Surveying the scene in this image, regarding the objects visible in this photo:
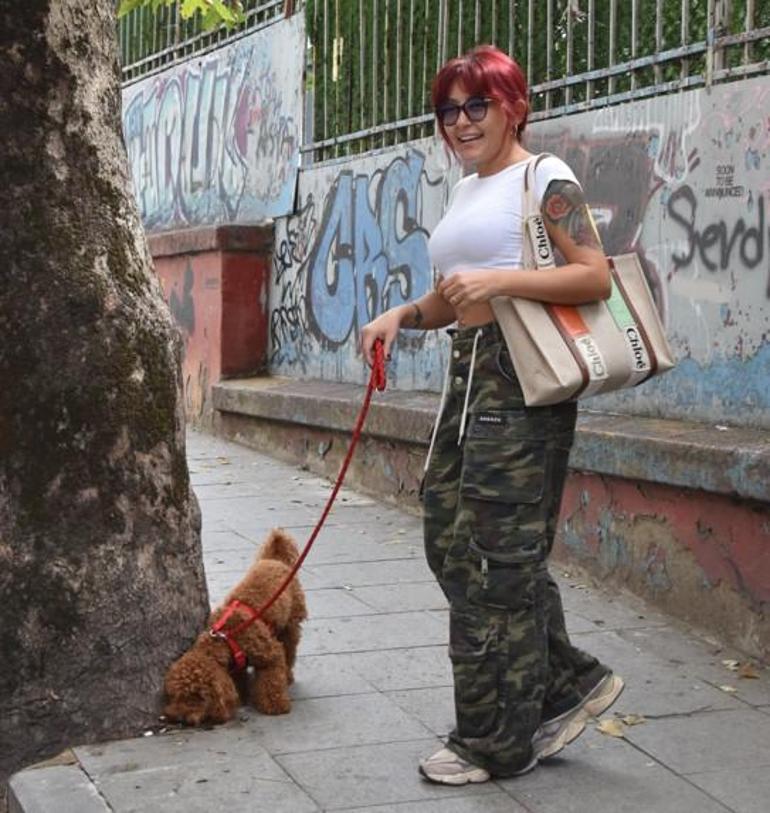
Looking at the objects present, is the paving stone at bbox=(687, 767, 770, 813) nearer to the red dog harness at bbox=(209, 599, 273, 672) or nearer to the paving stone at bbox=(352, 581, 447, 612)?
the red dog harness at bbox=(209, 599, 273, 672)

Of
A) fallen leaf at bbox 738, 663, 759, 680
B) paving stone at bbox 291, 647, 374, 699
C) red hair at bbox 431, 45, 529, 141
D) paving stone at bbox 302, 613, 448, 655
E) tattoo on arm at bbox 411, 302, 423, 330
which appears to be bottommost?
paving stone at bbox 291, 647, 374, 699

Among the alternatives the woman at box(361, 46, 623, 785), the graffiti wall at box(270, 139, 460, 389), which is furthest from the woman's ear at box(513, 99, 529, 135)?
the graffiti wall at box(270, 139, 460, 389)

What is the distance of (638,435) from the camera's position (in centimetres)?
645

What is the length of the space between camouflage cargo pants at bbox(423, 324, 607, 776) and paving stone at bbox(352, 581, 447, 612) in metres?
2.15

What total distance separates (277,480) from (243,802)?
5966mm

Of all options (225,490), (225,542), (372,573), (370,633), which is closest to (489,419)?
(370,633)

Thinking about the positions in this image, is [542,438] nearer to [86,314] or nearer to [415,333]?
[86,314]

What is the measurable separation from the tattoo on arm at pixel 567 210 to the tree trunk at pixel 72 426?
1422 mm

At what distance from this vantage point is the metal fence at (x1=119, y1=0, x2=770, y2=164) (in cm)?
686

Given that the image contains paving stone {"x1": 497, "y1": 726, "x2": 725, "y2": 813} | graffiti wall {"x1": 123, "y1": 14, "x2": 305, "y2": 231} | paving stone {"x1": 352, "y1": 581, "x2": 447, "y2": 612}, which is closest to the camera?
paving stone {"x1": 497, "y1": 726, "x2": 725, "y2": 813}

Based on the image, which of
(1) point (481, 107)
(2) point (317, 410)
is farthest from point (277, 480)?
(1) point (481, 107)

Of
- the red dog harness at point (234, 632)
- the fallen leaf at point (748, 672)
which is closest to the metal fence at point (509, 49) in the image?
the fallen leaf at point (748, 672)

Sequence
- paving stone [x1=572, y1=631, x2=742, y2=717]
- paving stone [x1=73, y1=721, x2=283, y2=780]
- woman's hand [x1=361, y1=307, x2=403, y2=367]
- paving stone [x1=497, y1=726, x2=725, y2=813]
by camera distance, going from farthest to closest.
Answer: paving stone [x1=572, y1=631, x2=742, y2=717] < paving stone [x1=73, y1=721, x2=283, y2=780] < woman's hand [x1=361, y1=307, x2=403, y2=367] < paving stone [x1=497, y1=726, x2=725, y2=813]

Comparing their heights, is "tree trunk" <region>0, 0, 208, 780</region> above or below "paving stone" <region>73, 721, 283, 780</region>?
above
